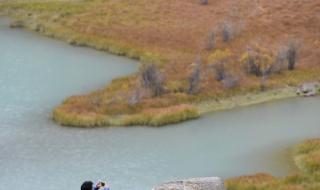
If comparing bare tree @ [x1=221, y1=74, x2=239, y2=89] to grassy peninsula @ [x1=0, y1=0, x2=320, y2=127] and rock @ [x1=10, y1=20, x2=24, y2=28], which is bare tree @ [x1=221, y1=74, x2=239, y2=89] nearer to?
grassy peninsula @ [x1=0, y1=0, x2=320, y2=127]

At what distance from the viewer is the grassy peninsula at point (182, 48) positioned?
2126 inches

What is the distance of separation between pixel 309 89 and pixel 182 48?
13.1 m

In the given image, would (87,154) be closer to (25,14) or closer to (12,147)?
(12,147)

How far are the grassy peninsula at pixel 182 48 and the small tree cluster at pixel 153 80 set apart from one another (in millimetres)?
65

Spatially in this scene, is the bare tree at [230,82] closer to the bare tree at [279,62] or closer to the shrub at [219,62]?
the shrub at [219,62]

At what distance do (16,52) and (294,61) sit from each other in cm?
2181

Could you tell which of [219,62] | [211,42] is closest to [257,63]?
[219,62]

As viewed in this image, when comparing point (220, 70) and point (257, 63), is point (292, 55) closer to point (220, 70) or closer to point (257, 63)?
point (257, 63)

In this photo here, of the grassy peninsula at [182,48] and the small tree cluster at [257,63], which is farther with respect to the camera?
the small tree cluster at [257,63]

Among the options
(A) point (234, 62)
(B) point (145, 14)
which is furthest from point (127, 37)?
(A) point (234, 62)

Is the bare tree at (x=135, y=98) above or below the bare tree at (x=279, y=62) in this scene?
below

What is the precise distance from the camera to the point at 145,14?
247ft

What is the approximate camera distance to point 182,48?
2640 inches

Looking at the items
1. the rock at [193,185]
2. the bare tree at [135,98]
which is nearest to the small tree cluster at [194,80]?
the bare tree at [135,98]
